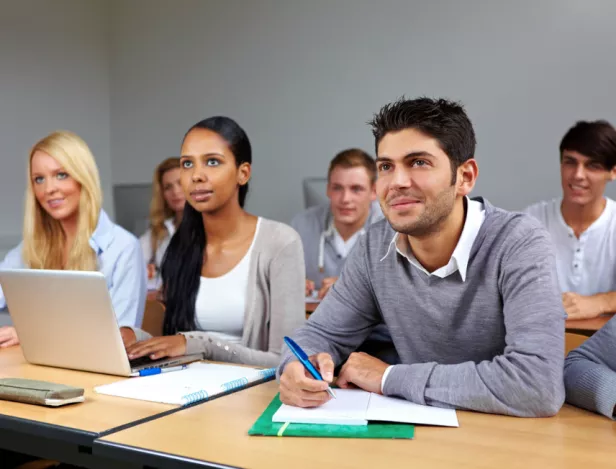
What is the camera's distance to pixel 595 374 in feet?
5.09

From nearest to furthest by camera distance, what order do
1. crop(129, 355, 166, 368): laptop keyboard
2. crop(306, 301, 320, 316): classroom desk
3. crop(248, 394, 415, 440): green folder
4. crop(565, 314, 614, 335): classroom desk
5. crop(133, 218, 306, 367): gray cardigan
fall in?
crop(248, 394, 415, 440): green folder, crop(129, 355, 166, 368): laptop keyboard, crop(133, 218, 306, 367): gray cardigan, crop(565, 314, 614, 335): classroom desk, crop(306, 301, 320, 316): classroom desk

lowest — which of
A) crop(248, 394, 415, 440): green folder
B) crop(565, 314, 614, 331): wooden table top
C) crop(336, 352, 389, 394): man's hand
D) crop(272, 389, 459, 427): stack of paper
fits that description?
crop(565, 314, 614, 331): wooden table top

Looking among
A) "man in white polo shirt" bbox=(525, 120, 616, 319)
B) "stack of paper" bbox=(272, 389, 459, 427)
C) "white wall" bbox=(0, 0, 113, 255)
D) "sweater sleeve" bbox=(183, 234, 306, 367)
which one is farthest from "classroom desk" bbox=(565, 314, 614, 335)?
"white wall" bbox=(0, 0, 113, 255)

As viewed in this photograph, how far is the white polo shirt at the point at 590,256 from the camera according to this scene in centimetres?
358

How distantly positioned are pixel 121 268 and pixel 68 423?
1.14m

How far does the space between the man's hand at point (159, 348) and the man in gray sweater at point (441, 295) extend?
0.42m

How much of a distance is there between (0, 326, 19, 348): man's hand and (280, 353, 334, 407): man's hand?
1.19m

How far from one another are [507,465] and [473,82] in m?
3.88

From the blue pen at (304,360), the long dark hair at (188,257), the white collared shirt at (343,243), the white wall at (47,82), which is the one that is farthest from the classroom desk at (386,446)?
the white wall at (47,82)

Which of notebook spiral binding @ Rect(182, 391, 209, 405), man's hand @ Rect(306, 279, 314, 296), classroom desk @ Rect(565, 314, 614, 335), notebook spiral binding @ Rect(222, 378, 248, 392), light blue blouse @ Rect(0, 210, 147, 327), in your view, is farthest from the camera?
man's hand @ Rect(306, 279, 314, 296)

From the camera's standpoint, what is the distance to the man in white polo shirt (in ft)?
11.6

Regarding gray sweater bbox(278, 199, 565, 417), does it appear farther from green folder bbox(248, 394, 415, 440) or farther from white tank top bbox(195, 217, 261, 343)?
white tank top bbox(195, 217, 261, 343)

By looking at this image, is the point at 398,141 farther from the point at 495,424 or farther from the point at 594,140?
the point at 594,140

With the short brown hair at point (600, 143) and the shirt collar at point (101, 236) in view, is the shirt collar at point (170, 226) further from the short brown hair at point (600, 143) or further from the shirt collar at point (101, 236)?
the short brown hair at point (600, 143)
